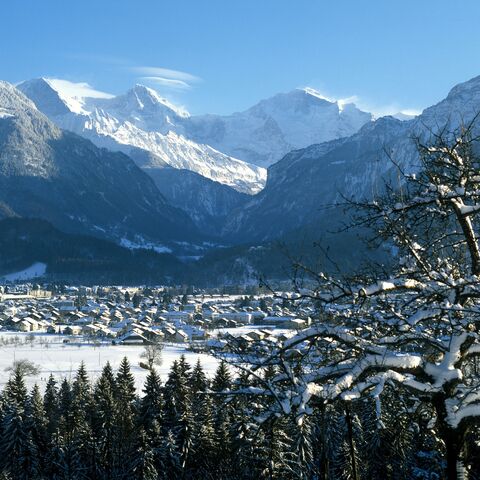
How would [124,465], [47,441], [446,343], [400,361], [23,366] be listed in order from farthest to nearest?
1. [23,366]
2. [47,441]
3. [124,465]
4. [446,343]
5. [400,361]

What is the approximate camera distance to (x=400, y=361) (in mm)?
6887

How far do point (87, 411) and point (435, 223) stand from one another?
156ft

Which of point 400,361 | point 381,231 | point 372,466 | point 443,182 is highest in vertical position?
point 443,182

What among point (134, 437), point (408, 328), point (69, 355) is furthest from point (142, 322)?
point (408, 328)

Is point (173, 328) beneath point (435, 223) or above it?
beneath

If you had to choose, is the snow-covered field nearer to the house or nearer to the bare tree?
the house

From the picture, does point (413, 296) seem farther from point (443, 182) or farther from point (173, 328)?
point (173, 328)

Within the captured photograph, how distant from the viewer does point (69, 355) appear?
113312 mm

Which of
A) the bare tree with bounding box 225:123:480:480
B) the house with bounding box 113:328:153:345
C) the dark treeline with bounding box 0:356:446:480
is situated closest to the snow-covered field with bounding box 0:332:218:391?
the house with bounding box 113:328:153:345

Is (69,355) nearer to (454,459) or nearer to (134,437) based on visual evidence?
(134,437)

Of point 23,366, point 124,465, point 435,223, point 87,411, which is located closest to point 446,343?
point 435,223

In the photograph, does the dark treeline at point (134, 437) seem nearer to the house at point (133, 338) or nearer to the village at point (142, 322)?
the village at point (142, 322)

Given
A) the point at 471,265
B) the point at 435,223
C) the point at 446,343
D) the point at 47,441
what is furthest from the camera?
the point at 47,441

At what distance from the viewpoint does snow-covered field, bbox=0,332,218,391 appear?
3703 inches
